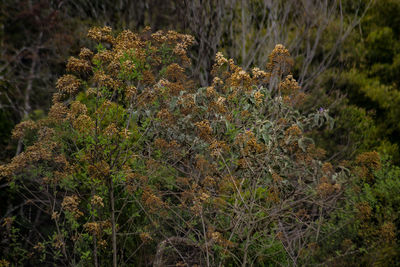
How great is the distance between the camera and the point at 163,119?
4.30 metres

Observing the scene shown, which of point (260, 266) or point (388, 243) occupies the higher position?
point (388, 243)

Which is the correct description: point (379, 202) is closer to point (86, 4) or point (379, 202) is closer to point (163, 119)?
point (163, 119)

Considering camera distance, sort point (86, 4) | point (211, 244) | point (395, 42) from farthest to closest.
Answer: point (86, 4)
point (395, 42)
point (211, 244)

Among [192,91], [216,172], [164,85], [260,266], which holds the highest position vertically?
[164,85]

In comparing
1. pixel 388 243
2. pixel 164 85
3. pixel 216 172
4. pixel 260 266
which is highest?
pixel 164 85

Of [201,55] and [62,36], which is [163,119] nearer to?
[201,55]

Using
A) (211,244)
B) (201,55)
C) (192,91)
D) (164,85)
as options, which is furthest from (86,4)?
(211,244)

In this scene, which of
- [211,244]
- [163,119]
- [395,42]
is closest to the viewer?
[211,244]

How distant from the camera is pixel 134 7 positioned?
850 centimetres

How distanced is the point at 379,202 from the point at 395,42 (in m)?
3.87

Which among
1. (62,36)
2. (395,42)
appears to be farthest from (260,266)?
(62,36)

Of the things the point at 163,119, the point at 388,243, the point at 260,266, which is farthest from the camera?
the point at 260,266

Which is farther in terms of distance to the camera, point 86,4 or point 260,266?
point 86,4

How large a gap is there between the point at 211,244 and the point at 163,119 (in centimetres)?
126
